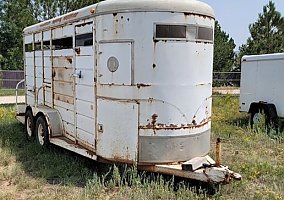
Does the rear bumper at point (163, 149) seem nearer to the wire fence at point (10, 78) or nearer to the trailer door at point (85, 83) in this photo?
the trailer door at point (85, 83)

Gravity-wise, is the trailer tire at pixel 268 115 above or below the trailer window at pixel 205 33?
below

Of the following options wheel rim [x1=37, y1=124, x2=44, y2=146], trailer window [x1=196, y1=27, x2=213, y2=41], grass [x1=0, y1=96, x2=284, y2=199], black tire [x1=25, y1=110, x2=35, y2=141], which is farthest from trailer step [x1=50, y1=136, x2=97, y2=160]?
trailer window [x1=196, y1=27, x2=213, y2=41]

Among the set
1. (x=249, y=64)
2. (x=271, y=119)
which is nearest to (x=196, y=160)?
(x=271, y=119)

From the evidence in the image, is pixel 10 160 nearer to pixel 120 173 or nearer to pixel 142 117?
pixel 120 173

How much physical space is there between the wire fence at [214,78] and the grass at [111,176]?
19.0m

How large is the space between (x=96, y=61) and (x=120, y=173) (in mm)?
1772

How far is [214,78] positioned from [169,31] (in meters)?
23.5

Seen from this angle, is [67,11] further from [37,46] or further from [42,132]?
[42,132]

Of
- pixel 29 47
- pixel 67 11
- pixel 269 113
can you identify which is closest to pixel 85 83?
pixel 29 47

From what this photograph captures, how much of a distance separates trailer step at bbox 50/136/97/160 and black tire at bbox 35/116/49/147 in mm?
279

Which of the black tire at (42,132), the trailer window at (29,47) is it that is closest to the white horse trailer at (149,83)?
the black tire at (42,132)

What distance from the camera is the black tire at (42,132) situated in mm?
7457

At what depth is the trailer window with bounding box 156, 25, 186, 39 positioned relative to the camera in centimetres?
533

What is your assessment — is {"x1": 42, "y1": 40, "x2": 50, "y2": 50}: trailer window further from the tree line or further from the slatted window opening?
the tree line
